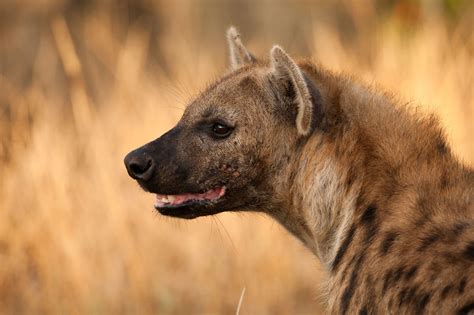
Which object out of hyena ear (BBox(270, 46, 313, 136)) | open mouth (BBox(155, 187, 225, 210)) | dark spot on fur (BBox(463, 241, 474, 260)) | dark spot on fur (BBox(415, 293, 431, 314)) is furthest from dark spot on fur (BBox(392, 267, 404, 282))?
open mouth (BBox(155, 187, 225, 210))

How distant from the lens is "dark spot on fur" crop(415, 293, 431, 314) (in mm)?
3621

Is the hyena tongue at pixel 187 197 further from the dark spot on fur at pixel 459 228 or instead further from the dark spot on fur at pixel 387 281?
the dark spot on fur at pixel 459 228

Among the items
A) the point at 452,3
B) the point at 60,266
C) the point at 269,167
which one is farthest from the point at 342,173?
the point at 452,3

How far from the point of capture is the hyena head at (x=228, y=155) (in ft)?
14.1

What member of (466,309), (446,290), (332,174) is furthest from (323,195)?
(466,309)

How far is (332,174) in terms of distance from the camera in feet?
13.6

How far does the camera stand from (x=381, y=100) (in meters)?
4.28

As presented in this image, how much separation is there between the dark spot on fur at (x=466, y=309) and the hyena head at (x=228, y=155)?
1.06 m

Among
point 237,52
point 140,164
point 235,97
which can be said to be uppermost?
point 237,52

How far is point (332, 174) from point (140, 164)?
0.76 metres

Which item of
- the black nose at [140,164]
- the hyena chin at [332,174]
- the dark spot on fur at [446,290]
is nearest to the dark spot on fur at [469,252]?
the hyena chin at [332,174]

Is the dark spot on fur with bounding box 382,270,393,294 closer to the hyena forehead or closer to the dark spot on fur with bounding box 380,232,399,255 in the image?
the dark spot on fur with bounding box 380,232,399,255

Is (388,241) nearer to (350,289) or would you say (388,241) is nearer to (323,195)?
(350,289)

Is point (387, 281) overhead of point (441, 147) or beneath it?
beneath
